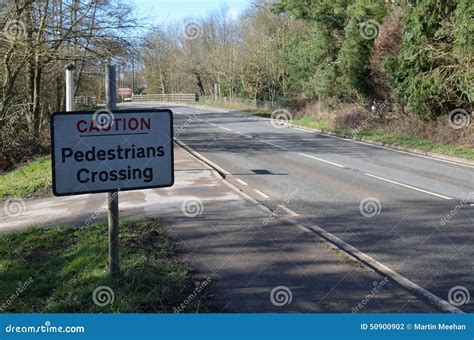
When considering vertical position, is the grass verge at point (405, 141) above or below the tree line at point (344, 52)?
below

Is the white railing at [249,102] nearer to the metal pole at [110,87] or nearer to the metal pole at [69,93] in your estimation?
the metal pole at [69,93]

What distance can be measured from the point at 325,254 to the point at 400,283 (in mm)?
1222

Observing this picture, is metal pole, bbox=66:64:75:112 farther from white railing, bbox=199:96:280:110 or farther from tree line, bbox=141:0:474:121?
white railing, bbox=199:96:280:110

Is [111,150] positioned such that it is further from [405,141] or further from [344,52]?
[344,52]

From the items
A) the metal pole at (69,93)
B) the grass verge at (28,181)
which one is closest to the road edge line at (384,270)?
the metal pole at (69,93)

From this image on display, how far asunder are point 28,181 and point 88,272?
11424 millimetres

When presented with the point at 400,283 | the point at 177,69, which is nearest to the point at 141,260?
the point at 400,283

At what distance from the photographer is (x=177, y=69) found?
78.8 m

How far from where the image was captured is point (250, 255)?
23.3 feet

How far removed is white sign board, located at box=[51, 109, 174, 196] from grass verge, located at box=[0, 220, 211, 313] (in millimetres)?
1198

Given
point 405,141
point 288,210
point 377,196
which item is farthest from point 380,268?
point 405,141

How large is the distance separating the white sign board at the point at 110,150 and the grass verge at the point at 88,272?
1.20m

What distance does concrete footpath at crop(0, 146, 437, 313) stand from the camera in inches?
218

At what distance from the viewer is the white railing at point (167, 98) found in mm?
85681
